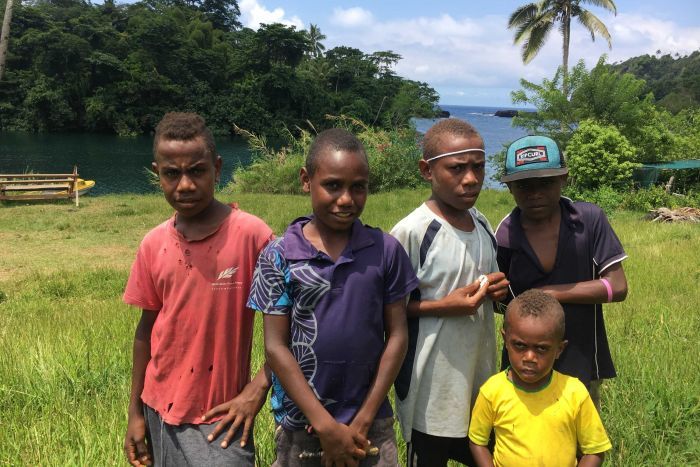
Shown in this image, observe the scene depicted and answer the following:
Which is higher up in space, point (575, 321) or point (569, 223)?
point (569, 223)

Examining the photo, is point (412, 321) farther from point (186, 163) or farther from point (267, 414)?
point (267, 414)

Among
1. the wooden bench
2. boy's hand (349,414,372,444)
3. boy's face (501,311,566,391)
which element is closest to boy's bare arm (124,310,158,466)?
boy's hand (349,414,372,444)

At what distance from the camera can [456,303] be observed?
1.89m

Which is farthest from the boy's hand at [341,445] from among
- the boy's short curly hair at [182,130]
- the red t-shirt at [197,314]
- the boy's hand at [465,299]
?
the boy's short curly hair at [182,130]

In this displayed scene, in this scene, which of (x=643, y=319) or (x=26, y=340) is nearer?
(x=26, y=340)

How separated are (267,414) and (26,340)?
2513 millimetres

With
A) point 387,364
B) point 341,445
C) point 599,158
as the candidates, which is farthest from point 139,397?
point 599,158

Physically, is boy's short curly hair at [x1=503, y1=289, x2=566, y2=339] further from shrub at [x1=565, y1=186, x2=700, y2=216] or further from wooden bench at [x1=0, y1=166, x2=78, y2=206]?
wooden bench at [x1=0, y1=166, x2=78, y2=206]

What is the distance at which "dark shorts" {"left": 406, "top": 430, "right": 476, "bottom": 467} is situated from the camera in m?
2.02

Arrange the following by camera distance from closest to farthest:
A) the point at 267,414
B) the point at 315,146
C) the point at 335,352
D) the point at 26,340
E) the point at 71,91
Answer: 1. the point at 335,352
2. the point at 315,146
3. the point at 267,414
4. the point at 26,340
5. the point at 71,91

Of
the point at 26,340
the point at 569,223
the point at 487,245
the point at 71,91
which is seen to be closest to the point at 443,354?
the point at 487,245

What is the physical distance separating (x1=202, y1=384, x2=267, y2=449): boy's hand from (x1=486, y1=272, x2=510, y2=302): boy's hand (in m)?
0.94

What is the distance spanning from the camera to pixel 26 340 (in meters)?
4.24

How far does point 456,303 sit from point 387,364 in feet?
1.14
